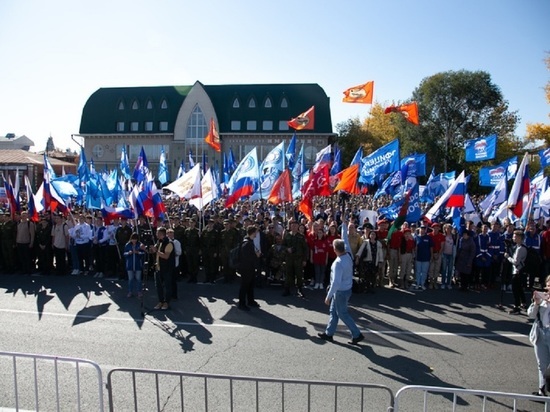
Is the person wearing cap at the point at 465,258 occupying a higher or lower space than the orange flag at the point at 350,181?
lower

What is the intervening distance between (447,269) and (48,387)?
10.00 meters

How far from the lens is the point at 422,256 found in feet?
37.1

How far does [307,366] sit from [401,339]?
2.18m

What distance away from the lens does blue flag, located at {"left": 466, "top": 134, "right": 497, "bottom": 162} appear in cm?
1464

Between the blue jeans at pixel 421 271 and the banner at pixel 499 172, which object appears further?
the banner at pixel 499 172

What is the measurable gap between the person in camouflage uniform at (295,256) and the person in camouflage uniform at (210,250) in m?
2.14

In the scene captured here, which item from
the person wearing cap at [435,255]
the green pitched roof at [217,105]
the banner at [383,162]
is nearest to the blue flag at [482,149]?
the banner at [383,162]

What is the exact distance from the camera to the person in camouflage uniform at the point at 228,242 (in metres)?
11.9

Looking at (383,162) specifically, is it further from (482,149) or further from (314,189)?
(482,149)

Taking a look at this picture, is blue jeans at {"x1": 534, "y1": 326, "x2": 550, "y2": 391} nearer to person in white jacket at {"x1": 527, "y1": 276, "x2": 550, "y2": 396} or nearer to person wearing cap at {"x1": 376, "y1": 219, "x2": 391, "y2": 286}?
person in white jacket at {"x1": 527, "y1": 276, "x2": 550, "y2": 396}

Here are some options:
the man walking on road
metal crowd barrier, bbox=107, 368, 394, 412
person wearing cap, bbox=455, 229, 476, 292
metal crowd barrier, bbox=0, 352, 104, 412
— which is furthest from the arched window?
metal crowd barrier, bbox=107, 368, 394, 412

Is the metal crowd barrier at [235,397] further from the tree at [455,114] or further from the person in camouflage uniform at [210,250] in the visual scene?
the tree at [455,114]

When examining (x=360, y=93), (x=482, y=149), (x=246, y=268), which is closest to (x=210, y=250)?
(x=246, y=268)

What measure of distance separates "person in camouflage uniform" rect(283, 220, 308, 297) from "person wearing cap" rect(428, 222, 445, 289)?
3.57m
